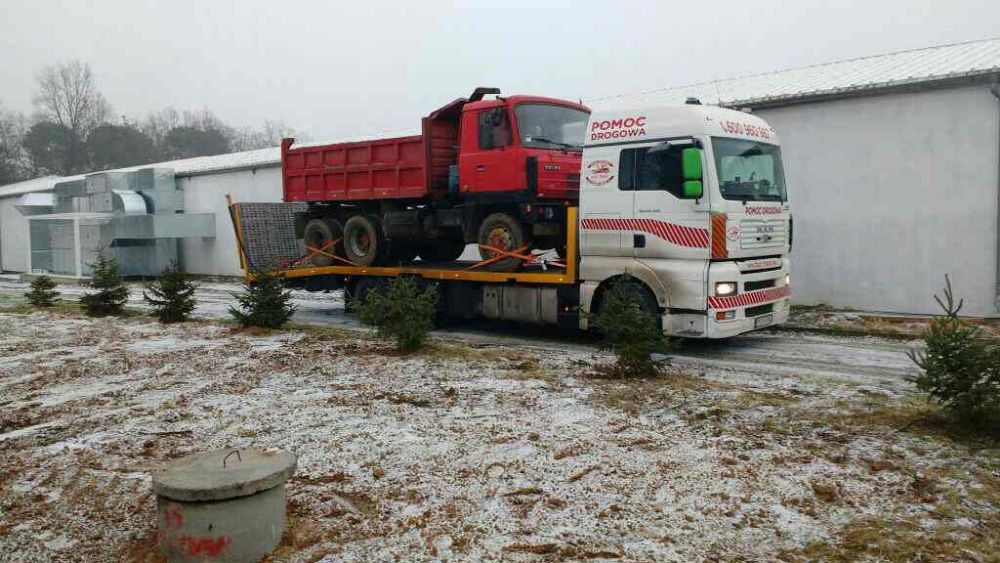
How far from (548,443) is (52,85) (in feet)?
232

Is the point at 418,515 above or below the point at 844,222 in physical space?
below

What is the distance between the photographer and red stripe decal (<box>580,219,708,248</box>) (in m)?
9.09

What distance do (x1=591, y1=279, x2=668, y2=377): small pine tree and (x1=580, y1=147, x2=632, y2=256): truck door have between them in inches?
77.8

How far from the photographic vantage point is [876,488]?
4730 millimetres

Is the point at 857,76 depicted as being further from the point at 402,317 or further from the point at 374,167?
the point at 402,317

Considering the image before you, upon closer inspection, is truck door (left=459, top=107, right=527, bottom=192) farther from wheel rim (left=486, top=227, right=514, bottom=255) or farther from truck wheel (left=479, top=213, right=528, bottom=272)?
wheel rim (left=486, top=227, right=514, bottom=255)

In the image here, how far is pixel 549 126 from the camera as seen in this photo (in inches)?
435

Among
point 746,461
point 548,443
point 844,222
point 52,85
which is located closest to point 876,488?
point 746,461

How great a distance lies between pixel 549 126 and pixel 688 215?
9.35ft

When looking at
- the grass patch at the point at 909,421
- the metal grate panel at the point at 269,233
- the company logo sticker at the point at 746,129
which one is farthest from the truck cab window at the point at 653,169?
the metal grate panel at the point at 269,233

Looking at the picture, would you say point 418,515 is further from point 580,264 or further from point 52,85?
point 52,85

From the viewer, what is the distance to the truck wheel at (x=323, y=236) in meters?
13.8

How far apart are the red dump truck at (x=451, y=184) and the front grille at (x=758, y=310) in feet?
9.00

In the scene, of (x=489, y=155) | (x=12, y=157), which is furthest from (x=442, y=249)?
(x=12, y=157)
